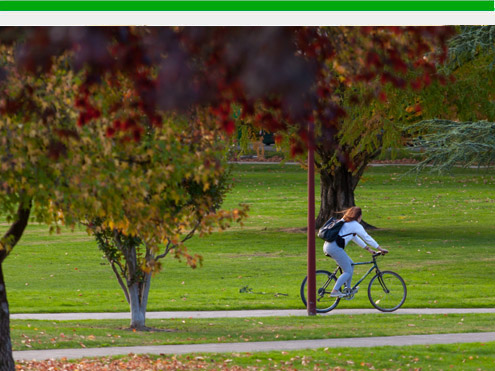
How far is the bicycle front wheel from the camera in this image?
641 inches

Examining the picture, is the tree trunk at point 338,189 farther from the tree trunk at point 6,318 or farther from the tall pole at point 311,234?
the tree trunk at point 6,318

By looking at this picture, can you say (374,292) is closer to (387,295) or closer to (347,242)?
(387,295)

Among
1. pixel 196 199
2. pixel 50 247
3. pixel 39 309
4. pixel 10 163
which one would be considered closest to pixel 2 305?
pixel 10 163

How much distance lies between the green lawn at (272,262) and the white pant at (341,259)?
183cm

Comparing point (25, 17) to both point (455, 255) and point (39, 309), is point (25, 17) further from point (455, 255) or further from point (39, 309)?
point (455, 255)

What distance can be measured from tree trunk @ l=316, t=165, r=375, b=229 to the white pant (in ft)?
51.9

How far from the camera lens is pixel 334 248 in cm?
1502

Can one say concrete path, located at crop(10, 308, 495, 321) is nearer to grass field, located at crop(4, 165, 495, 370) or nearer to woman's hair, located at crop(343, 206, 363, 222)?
grass field, located at crop(4, 165, 495, 370)

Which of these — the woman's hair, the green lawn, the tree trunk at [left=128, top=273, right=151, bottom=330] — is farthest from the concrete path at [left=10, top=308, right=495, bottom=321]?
the woman's hair

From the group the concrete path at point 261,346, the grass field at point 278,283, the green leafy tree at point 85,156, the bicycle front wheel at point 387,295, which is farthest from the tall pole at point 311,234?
the green leafy tree at point 85,156

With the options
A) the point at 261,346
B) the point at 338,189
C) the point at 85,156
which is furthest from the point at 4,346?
the point at 338,189

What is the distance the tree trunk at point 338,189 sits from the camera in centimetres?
3144

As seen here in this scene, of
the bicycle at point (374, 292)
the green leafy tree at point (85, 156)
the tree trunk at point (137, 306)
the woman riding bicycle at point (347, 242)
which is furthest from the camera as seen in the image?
the bicycle at point (374, 292)

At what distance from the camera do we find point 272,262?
85.1 ft
